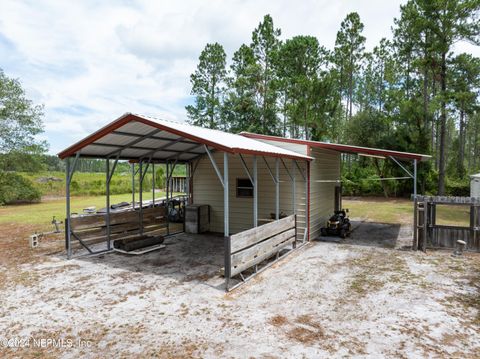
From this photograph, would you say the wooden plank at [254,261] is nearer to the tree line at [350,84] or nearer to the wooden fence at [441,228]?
the wooden fence at [441,228]

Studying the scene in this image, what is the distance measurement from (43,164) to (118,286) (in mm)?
21343

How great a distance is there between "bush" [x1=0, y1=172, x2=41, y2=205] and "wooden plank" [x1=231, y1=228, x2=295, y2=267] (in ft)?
71.1

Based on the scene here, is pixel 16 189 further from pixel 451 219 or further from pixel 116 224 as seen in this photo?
pixel 451 219

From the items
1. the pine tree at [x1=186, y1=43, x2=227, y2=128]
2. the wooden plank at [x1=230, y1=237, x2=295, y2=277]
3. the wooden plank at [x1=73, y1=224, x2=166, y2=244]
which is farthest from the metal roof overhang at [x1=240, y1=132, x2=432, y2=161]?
the pine tree at [x1=186, y1=43, x2=227, y2=128]

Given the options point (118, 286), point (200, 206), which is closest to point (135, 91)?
point (200, 206)

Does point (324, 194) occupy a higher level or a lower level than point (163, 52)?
lower

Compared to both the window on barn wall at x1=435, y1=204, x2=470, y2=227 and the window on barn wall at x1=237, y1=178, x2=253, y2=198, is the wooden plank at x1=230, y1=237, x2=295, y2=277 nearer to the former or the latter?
the window on barn wall at x1=237, y1=178, x2=253, y2=198

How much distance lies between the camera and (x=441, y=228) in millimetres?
8391

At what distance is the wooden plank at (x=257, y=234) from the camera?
5.63 meters

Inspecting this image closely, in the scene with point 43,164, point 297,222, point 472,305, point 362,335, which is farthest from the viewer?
point 43,164

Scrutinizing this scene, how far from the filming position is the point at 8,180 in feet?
69.2

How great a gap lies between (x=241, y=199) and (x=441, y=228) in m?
5.97

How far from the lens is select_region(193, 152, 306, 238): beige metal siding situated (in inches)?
370

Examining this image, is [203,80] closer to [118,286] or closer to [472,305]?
[118,286]
